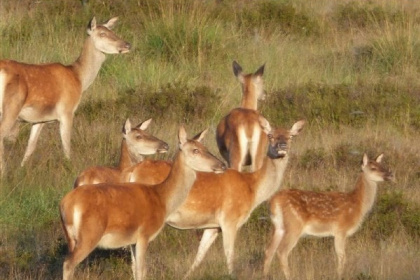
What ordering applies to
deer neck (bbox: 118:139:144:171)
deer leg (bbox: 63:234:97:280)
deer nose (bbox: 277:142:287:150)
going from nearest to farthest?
deer leg (bbox: 63:234:97:280), deer nose (bbox: 277:142:287:150), deer neck (bbox: 118:139:144:171)

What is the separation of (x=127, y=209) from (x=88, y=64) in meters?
5.54

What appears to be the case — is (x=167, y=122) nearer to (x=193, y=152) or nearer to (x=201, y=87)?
(x=201, y=87)

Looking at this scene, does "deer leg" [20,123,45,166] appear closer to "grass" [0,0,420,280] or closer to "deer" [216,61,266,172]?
"grass" [0,0,420,280]

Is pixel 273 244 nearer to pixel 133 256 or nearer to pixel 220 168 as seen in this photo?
pixel 220 168

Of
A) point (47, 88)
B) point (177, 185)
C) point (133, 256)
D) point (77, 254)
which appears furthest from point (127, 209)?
point (47, 88)

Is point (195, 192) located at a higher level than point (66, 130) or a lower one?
higher

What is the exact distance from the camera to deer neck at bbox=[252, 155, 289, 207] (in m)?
9.47

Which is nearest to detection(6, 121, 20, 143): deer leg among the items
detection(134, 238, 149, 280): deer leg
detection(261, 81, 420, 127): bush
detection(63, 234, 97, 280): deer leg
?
detection(261, 81, 420, 127): bush

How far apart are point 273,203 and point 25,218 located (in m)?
2.28

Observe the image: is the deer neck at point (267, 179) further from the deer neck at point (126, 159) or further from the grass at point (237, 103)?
the deer neck at point (126, 159)

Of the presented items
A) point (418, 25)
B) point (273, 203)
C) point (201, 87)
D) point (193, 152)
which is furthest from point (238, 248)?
point (418, 25)

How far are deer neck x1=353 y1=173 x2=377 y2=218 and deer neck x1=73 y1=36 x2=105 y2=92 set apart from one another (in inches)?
162

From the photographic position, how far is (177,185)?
28.1 ft

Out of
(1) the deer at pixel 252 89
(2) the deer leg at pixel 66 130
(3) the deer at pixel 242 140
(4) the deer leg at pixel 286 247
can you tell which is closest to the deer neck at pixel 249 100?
(1) the deer at pixel 252 89
